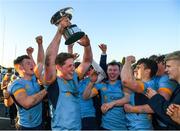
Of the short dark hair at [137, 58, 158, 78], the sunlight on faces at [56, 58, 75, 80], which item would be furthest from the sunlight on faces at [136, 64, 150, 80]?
the sunlight on faces at [56, 58, 75, 80]

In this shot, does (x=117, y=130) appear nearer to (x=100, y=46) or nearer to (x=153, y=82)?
(x=153, y=82)

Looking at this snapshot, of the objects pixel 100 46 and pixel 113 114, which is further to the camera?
pixel 100 46

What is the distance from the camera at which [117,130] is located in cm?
589

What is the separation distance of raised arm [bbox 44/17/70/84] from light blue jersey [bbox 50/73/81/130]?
271 mm

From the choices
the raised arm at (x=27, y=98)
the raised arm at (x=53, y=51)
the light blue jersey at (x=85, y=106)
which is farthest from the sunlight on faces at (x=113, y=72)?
the raised arm at (x=53, y=51)

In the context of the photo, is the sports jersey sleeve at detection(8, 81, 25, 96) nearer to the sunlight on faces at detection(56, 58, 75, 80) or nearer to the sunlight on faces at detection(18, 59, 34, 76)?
the sunlight on faces at detection(18, 59, 34, 76)

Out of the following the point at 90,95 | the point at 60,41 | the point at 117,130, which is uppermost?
the point at 60,41

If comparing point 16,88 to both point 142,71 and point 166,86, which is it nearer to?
point 142,71

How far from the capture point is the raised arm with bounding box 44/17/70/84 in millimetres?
4418

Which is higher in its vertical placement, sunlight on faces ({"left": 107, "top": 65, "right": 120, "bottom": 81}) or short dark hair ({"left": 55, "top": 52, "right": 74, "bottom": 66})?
short dark hair ({"left": 55, "top": 52, "right": 74, "bottom": 66})

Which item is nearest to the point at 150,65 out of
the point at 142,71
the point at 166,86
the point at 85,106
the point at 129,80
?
the point at 142,71

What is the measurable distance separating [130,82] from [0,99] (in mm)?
16487

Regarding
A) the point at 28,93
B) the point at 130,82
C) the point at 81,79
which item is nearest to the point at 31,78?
the point at 28,93

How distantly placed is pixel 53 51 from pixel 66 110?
0.78m
